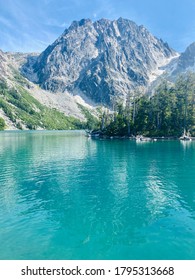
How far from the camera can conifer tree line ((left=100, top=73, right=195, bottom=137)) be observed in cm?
12770

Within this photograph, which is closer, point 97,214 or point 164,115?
point 97,214

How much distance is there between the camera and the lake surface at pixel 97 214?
18812 millimetres

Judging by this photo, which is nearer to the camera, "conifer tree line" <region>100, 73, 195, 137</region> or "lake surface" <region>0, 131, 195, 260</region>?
"lake surface" <region>0, 131, 195, 260</region>

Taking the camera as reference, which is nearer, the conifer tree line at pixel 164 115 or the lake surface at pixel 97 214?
the lake surface at pixel 97 214

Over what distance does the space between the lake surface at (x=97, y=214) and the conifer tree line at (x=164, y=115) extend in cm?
8750

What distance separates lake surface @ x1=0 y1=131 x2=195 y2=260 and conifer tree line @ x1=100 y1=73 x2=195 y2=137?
8750 cm

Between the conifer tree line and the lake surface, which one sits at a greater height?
the conifer tree line

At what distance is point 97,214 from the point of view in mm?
26016

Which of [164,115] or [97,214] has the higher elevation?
[164,115]

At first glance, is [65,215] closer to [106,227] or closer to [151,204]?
[106,227]

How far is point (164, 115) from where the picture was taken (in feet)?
436

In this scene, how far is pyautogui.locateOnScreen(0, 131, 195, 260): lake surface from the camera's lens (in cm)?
1881

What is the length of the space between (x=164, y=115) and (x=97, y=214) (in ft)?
380

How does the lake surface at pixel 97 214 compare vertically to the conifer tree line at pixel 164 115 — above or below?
below
